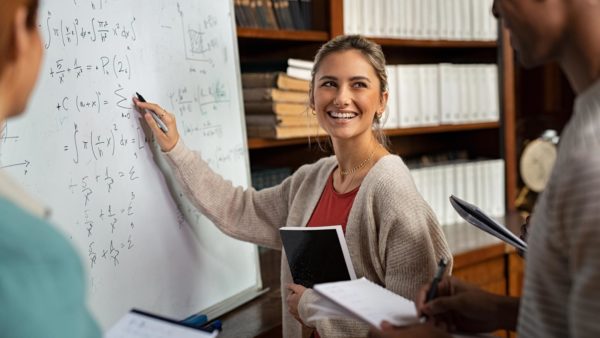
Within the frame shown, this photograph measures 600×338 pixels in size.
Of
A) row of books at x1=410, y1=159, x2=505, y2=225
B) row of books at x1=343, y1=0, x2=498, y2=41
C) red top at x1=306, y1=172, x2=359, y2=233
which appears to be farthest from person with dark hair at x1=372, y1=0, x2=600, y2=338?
row of books at x1=410, y1=159, x2=505, y2=225

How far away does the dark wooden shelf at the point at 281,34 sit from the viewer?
74.3 inches

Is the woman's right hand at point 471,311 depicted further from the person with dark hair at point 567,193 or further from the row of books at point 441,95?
the row of books at point 441,95

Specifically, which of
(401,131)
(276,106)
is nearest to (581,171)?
(276,106)

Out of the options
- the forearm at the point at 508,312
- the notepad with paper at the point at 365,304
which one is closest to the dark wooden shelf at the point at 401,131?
the notepad with paper at the point at 365,304

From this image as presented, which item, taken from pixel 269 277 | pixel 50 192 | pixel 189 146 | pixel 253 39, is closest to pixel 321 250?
pixel 189 146

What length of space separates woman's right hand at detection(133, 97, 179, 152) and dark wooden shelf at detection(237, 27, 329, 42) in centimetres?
51

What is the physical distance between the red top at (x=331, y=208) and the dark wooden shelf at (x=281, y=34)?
1.88 feet

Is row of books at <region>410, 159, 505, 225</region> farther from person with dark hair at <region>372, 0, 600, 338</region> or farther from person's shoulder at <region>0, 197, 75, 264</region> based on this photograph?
person's shoulder at <region>0, 197, 75, 264</region>

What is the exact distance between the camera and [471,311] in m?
0.96

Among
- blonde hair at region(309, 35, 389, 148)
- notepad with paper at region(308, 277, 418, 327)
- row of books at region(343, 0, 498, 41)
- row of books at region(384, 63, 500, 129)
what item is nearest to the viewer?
notepad with paper at region(308, 277, 418, 327)

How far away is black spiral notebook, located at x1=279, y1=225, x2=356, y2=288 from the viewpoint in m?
1.31

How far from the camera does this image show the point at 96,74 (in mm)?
1301

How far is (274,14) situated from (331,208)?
84 cm

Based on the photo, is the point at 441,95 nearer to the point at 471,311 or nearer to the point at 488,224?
the point at 488,224
